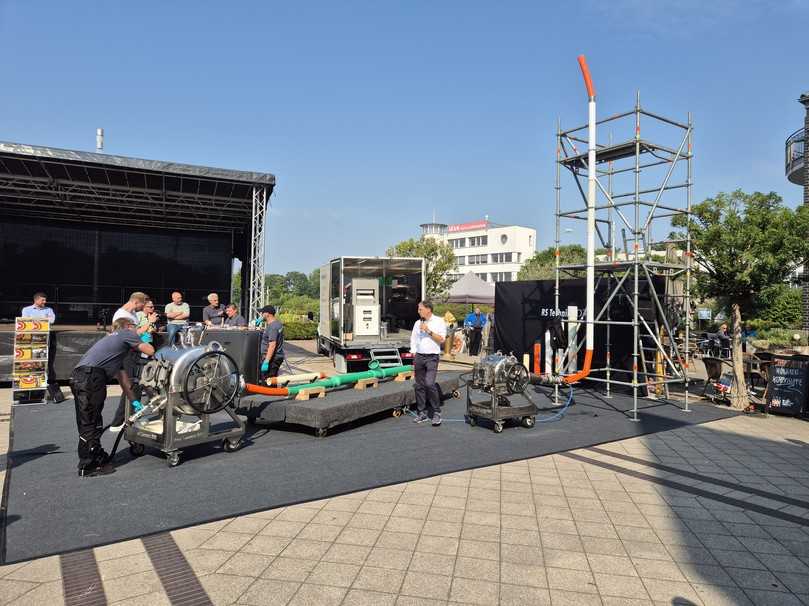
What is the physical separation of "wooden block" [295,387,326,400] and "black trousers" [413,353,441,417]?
1393 millimetres

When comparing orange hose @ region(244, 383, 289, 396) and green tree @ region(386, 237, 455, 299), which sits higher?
green tree @ region(386, 237, 455, 299)

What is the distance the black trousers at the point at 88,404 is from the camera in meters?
5.19

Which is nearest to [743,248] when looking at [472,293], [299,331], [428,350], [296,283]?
[428,350]

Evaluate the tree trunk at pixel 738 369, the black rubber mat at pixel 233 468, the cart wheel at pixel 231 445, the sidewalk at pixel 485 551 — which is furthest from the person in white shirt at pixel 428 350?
the tree trunk at pixel 738 369

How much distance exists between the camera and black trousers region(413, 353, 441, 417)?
24.5 feet

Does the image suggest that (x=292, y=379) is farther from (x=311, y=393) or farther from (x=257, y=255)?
(x=257, y=255)

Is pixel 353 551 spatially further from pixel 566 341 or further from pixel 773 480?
pixel 566 341

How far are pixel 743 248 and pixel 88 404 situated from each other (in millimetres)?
9908

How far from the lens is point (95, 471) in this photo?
17.3 feet

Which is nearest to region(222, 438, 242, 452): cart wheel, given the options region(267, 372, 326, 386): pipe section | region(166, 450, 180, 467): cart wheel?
region(166, 450, 180, 467): cart wheel

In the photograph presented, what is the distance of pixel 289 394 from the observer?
24.9 feet

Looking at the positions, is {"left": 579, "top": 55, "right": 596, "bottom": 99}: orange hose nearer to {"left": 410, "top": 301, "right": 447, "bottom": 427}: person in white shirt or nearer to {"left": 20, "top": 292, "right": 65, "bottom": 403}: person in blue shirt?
{"left": 410, "top": 301, "right": 447, "bottom": 427}: person in white shirt

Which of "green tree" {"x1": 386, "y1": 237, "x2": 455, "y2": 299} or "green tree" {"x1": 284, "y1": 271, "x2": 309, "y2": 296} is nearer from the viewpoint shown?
"green tree" {"x1": 386, "y1": 237, "x2": 455, "y2": 299}

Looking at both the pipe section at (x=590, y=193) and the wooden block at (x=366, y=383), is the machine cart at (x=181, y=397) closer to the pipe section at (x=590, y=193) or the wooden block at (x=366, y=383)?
the wooden block at (x=366, y=383)
